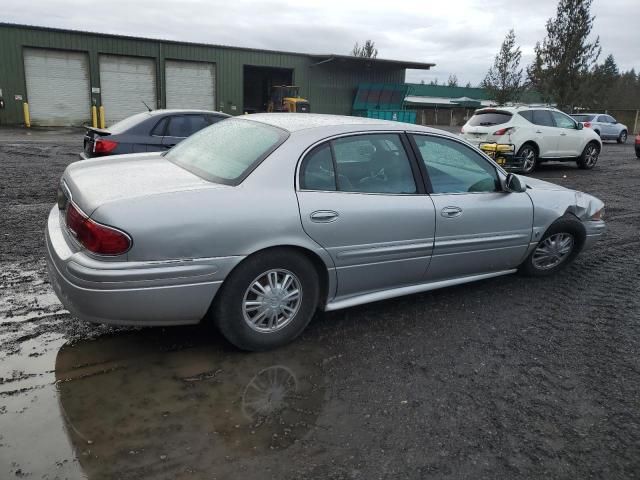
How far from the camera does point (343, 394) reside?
3055mm

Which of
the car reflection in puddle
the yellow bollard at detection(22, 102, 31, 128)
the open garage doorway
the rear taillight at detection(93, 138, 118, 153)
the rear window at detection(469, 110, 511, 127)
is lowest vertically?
the car reflection in puddle

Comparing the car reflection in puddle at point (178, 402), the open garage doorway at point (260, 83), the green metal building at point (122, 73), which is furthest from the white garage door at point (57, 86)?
the car reflection in puddle at point (178, 402)

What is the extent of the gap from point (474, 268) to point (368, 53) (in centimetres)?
4902

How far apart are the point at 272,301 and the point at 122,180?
128cm

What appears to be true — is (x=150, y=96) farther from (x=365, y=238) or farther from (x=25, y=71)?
(x=365, y=238)

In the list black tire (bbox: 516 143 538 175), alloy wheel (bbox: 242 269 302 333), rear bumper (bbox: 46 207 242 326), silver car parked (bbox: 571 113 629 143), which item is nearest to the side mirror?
alloy wheel (bbox: 242 269 302 333)

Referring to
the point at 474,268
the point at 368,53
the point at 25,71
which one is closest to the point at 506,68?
the point at 368,53

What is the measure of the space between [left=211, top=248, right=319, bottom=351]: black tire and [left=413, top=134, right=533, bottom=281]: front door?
1135 millimetres

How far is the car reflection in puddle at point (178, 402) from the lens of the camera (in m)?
2.48

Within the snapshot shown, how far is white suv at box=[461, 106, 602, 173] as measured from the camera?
12.5 metres

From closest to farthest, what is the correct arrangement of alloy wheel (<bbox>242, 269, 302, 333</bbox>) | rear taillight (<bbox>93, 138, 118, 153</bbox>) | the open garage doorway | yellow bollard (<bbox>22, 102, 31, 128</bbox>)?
alloy wheel (<bbox>242, 269, 302, 333</bbox>), rear taillight (<bbox>93, 138, 118, 153</bbox>), yellow bollard (<bbox>22, 102, 31, 128</bbox>), the open garage doorway

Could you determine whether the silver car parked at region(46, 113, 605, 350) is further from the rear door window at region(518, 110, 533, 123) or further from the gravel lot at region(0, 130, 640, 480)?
the rear door window at region(518, 110, 533, 123)

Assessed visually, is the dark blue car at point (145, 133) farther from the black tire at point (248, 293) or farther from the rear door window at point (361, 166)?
the black tire at point (248, 293)

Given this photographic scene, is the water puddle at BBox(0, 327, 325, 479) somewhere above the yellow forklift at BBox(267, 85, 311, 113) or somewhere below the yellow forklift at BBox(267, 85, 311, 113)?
below
